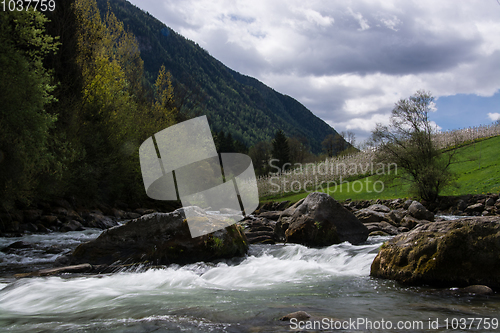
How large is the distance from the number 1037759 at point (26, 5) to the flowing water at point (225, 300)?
11.8 m

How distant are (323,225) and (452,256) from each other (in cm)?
588

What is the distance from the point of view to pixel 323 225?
455 inches

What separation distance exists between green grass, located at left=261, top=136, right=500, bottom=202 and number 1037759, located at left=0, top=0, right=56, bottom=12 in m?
31.8

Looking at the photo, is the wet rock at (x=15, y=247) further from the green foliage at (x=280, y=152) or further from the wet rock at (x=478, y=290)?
the green foliage at (x=280, y=152)

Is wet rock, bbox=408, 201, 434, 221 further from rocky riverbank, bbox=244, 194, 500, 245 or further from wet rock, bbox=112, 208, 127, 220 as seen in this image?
wet rock, bbox=112, 208, 127, 220

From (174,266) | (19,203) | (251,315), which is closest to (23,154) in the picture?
(19,203)

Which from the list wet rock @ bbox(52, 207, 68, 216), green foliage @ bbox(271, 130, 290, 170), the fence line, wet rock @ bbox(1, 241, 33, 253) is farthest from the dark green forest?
green foliage @ bbox(271, 130, 290, 170)

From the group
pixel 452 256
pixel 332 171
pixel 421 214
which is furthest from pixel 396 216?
pixel 332 171

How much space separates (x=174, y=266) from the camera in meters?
8.18

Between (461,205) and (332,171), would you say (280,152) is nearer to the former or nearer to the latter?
(332,171)

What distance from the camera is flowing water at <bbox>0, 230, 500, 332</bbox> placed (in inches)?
163

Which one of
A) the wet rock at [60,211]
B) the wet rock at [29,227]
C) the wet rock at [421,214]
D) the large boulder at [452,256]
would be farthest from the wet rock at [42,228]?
the wet rock at [421,214]

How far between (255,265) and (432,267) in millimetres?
4307

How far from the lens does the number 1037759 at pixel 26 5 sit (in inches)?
552
